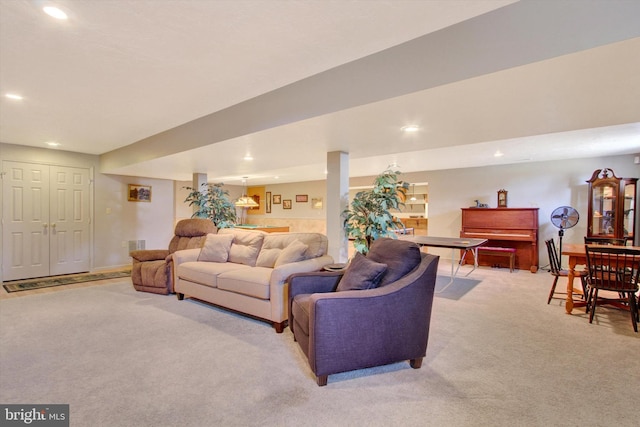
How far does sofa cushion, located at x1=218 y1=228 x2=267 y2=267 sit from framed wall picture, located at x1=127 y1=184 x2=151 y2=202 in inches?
163

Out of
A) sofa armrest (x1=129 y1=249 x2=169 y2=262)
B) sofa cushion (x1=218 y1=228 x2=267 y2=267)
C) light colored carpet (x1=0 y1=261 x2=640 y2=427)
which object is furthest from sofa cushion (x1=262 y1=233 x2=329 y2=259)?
sofa armrest (x1=129 y1=249 x2=169 y2=262)

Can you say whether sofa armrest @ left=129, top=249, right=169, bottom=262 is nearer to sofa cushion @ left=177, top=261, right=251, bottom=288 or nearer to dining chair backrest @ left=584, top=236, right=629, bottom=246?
sofa cushion @ left=177, top=261, right=251, bottom=288

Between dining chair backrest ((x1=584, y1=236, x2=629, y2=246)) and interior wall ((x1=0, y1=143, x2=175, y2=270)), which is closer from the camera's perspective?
dining chair backrest ((x1=584, y1=236, x2=629, y2=246))

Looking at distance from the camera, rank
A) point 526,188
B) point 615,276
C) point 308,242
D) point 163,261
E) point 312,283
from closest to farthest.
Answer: point 312,283 → point 615,276 → point 308,242 → point 163,261 → point 526,188

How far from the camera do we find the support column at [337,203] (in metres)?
4.05

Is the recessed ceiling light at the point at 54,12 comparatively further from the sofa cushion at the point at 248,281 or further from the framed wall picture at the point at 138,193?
the framed wall picture at the point at 138,193

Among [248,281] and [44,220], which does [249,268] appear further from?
[44,220]

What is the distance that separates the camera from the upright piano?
611 centimetres

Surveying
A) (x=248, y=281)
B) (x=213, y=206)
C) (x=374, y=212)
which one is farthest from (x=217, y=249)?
(x=374, y=212)

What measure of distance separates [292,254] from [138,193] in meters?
5.45

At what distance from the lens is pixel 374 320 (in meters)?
2.11

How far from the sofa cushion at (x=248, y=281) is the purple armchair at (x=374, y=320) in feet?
2.31

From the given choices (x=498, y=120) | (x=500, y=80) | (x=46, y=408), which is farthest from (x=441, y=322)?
(x=46, y=408)

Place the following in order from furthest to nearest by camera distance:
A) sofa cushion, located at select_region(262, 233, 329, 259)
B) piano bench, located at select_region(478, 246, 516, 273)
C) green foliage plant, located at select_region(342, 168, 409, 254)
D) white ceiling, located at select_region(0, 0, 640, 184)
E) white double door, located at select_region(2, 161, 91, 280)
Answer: piano bench, located at select_region(478, 246, 516, 273) → white double door, located at select_region(2, 161, 91, 280) → green foliage plant, located at select_region(342, 168, 409, 254) → sofa cushion, located at select_region(262, 233, 329, 259) → white ceiling, located at select_region(0, 0, 640, 184)
